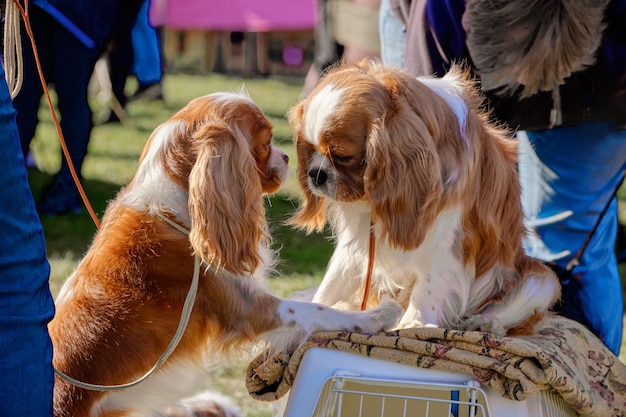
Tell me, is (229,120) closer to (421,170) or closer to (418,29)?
(421,170)

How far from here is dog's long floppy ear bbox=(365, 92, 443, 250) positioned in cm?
263

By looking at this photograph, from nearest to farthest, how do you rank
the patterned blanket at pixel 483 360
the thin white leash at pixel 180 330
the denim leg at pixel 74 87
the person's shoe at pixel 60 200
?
the patterned blanket at pixel 483 360
the thin white leash at pixel 180 330
the denim leg at pixel 74 87
the person's shoe at pixel 60 200

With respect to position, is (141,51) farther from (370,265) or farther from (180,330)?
(180,330)

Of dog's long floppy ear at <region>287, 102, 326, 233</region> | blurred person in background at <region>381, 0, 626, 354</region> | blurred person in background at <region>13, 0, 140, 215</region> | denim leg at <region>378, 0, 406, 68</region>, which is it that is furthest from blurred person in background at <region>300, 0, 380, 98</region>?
blurred person in background at <region>13, 0, 140, 215</region>

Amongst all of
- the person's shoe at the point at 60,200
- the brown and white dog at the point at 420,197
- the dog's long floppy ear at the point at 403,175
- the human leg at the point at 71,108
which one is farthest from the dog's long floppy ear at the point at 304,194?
the person's shoe at the point at 60,200

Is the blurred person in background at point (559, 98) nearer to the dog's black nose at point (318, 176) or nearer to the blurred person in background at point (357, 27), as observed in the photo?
the blurred person in background at point (357, 27)

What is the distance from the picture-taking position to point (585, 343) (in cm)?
302

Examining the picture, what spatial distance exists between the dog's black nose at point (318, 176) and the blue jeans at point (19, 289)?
2.82 feet

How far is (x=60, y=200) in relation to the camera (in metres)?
6.74

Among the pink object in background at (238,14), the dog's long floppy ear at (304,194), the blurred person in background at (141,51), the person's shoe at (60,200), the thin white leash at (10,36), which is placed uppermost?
the thin white leash at (10,36)

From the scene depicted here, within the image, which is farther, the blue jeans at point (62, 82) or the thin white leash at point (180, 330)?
the blue jeans at point (62, 82)

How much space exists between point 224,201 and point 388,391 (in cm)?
76

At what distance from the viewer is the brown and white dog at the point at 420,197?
8.71 feet

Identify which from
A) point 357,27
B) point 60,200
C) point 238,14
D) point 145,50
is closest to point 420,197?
point 357,27
